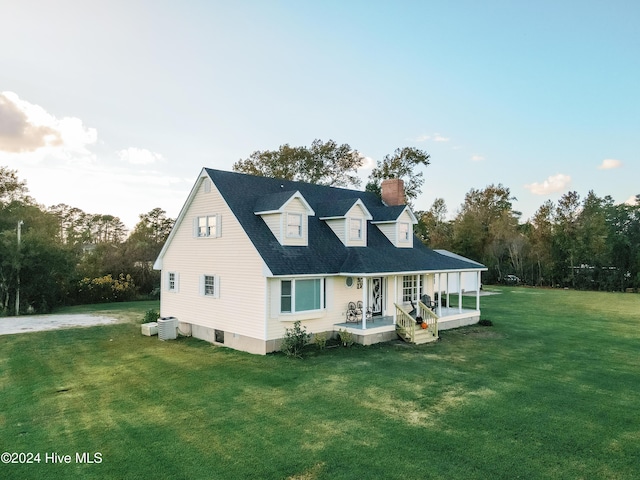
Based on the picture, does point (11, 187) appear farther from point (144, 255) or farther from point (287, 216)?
point (287, 216)

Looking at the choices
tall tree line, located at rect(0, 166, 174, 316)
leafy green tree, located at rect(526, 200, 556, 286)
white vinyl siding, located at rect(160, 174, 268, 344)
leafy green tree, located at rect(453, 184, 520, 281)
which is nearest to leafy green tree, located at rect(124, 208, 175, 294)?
tall tree line, located at rect(0, 166, 174, 316)

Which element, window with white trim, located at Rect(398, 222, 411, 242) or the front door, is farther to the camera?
window with white trim, located at Rect(398, 222, 411, 242)

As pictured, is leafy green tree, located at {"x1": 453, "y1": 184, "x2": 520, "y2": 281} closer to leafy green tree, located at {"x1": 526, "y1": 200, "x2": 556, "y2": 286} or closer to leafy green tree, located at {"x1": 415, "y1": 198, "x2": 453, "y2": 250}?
leafy green tree, located at {"x1": 415, "y1": 198, "x2": 453, "y2": 250}

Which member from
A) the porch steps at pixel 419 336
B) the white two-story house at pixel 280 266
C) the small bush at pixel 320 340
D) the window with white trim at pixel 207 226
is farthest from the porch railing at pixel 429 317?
the window with white trim at pixel 207 226

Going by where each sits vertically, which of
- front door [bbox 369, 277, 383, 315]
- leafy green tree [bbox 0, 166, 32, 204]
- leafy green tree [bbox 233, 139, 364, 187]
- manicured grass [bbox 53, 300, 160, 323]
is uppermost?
leafy green tree [bbox 233, 139, 364, 187]

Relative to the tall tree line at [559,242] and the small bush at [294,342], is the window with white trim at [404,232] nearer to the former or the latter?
the small bush at [294,342]

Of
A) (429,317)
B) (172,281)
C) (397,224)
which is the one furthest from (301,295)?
(172,281)

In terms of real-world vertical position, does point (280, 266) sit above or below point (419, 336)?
above
